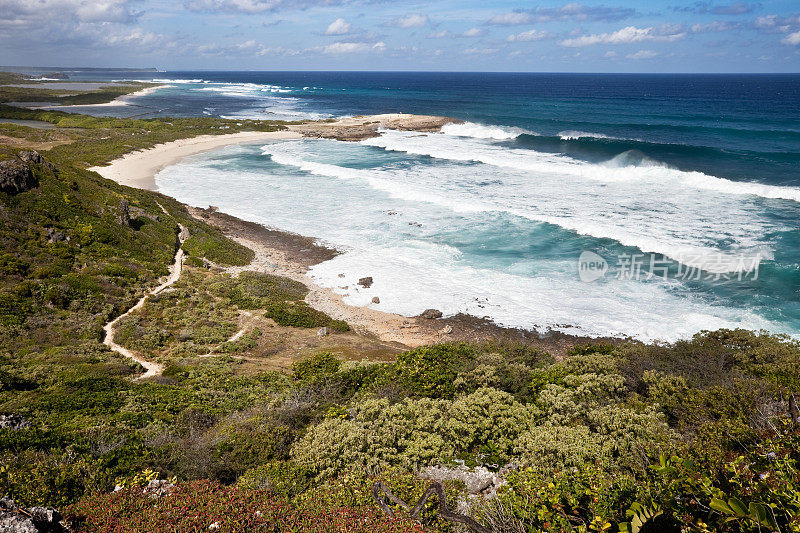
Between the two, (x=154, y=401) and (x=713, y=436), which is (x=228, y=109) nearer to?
(x=154, y=401)

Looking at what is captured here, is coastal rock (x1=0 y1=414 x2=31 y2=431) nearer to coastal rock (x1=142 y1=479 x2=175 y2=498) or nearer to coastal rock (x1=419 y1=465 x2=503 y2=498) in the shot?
coastal rock (x1=142 y1=479 x2=175 y2=498)

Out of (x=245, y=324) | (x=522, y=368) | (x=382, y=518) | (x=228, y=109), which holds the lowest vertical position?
(x=245, y=324)

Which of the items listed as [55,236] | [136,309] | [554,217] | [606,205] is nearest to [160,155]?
[55,236]

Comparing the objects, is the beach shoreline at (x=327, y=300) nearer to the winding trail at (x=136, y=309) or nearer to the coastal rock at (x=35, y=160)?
the winding trail at (x=136, y=309)

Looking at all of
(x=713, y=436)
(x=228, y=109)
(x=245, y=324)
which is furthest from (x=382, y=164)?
(x=228, y=109)

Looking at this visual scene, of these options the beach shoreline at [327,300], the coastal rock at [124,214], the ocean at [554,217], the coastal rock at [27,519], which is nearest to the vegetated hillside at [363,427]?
the coastal rock at [27,519]

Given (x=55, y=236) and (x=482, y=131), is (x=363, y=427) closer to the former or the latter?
(x=55, y=236)
